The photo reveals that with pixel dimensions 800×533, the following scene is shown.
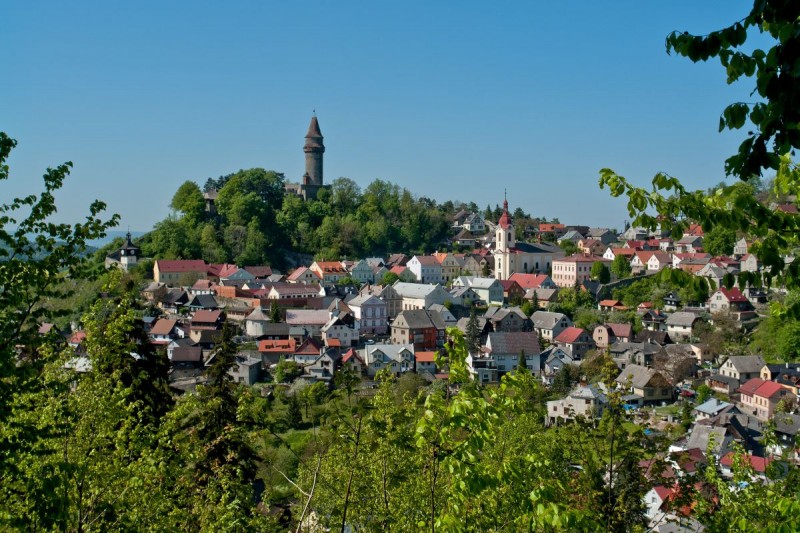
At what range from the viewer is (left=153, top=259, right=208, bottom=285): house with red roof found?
4984cm

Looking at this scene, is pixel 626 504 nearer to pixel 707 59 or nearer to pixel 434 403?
pixel 434 403

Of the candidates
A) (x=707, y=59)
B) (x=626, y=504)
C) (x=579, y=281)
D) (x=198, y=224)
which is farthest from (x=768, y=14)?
(x=198, y=224)

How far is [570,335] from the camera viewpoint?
38875 mm

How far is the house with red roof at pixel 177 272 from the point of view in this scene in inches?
1962

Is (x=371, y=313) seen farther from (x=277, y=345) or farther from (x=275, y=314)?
(x=277, y=345)

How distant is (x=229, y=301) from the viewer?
4612 centimetres

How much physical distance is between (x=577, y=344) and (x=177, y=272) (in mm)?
27472

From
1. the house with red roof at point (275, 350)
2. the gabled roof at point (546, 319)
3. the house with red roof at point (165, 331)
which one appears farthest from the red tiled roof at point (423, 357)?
the house with red roof at point (165, 331)

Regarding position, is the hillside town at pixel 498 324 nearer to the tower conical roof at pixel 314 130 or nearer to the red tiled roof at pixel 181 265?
the red tiled roof at pixel 181 265

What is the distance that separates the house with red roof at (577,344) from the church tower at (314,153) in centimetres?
3869

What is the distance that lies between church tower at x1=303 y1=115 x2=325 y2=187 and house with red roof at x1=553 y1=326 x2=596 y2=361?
→ 38687 mm

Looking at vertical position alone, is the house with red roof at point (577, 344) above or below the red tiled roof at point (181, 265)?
below

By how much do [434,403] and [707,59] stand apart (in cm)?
213

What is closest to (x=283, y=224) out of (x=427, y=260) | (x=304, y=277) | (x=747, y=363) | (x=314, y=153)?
(x=304, y=277)
